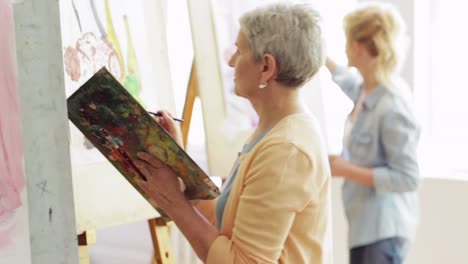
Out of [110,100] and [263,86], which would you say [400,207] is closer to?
[263,86]

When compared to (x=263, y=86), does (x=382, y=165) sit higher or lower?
lower

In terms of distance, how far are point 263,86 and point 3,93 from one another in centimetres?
72

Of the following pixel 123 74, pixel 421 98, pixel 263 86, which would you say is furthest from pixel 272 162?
pixel 421 98

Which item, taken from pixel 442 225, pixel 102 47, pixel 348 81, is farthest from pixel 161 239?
pixel 442 225

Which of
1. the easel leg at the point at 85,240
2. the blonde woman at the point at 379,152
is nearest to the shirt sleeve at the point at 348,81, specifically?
the blonde woman at the point at 379,152

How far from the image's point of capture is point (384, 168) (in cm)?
235

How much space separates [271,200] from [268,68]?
0.27 meters

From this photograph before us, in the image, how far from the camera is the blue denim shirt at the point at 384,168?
7.64 ft

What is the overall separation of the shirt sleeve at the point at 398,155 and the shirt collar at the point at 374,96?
0.26 ft

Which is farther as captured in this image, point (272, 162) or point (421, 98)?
point (421, 98)

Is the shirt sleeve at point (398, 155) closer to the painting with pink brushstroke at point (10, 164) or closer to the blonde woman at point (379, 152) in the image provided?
the blonde woman at point (379, 152)

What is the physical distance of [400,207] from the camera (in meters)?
2.41

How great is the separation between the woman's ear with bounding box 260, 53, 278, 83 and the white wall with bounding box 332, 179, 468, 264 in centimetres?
183

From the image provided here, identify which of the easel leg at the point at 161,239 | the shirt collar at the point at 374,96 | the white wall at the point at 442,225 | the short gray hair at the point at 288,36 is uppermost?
the short gray hair at the point at 288,36
